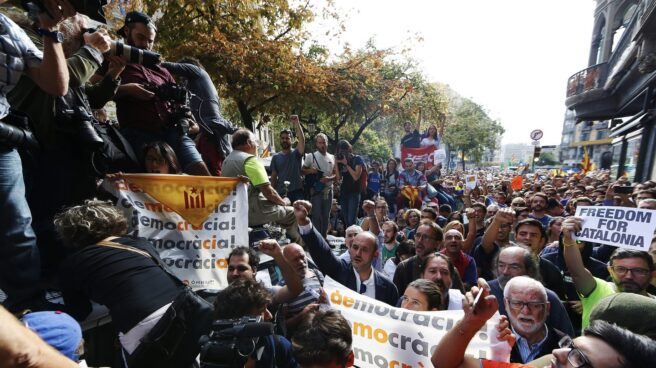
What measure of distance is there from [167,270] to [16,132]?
1.12m

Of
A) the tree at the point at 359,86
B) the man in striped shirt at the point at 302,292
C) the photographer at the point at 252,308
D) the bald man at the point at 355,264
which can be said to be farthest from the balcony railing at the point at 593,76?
the photographer at the point at 252,308

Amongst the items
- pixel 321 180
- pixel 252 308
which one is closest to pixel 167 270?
pixel 252 308

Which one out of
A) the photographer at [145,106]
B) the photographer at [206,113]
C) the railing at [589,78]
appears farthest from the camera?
the railing at [589,78]

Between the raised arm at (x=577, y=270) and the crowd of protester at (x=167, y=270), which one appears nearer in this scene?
the crowd of protester at (x=167, y=270)

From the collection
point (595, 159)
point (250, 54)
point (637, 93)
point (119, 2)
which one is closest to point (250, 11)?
point (250, 54)

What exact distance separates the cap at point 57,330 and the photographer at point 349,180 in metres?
6.81

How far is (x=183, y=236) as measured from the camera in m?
3.30

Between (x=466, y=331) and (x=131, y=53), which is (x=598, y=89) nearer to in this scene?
(x=466, y=331)

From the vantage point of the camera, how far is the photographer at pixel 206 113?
439cm

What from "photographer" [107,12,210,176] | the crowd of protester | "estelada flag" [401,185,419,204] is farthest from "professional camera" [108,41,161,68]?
"estelada flag" [401,185,419,204]

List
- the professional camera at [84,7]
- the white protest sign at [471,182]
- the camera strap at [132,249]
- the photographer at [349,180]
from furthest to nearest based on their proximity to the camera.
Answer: the white protest sign at [471,182], the photographer at [349,180], the camera strap at [132,249], the professional camera at [84,7]

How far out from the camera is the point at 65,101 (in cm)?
273

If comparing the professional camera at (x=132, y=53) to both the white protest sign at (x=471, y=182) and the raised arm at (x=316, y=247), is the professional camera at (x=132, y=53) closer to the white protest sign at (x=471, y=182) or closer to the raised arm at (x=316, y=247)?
the raised arm at (x=316, y=247)

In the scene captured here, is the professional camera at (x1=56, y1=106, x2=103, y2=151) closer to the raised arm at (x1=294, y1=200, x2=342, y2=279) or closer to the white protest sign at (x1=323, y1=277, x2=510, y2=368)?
the raised arm at (x1=294, y1=200, x2=342, y2=279)
